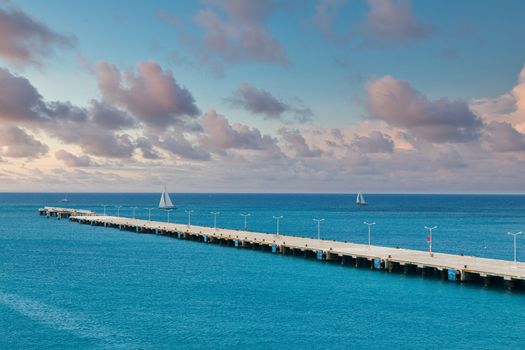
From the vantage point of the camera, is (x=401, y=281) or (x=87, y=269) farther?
(x=87, y=269)

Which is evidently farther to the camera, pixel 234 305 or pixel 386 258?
pixel 386 258

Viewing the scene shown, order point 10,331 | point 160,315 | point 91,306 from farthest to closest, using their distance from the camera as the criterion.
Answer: point 91,306 < point 160,315 < point 10,331

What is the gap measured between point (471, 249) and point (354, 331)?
263 ft

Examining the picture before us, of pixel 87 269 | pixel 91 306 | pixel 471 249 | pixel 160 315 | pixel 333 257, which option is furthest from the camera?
pixel 471 249

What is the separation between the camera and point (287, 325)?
59.7m

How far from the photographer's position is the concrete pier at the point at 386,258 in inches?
3201

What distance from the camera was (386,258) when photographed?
307 ft

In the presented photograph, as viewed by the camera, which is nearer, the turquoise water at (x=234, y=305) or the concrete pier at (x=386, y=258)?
the turquoise water at (x=234, y=305)

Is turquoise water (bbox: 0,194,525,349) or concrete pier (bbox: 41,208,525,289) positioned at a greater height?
concrete pier (bbox: 41,208,525,289)

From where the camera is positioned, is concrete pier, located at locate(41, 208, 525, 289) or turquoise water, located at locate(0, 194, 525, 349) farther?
concrete pier, located at locate(41, 208, 525, 289)

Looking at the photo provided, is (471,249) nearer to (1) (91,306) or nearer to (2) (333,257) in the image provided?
(2) (333,257)

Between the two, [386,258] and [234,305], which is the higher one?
[386,258]

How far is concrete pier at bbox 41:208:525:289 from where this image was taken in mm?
81312

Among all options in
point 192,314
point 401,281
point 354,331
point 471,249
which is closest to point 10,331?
point 192,314
